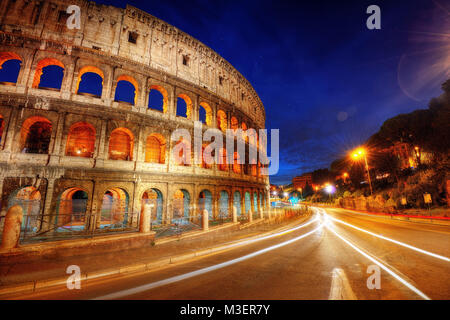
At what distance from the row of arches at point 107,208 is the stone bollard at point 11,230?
1.17 feet

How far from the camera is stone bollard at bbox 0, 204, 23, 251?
5855 millimetres

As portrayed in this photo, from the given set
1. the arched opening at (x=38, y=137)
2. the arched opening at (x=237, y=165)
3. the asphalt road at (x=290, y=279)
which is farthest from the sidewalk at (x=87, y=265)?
the arched opening at (x=237, y=165)

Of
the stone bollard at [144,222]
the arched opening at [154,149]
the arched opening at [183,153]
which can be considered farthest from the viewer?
the arched opening at [183,153]

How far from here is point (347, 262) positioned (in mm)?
5562

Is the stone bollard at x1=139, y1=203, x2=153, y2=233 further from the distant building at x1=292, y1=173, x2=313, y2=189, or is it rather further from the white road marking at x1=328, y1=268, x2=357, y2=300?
the distant building at x1=292, y1=173, x2=313, y2=189

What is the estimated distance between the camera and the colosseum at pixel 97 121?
39.1ft

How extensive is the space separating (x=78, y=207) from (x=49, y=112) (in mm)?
7467

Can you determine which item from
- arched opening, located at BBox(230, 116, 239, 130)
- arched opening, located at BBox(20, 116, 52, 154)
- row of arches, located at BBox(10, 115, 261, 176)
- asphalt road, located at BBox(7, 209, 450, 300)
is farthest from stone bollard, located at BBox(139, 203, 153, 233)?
arched opening, located at BBox(230, 116, 239, 130)

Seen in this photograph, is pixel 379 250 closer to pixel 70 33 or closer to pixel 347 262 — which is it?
pixel 347 262

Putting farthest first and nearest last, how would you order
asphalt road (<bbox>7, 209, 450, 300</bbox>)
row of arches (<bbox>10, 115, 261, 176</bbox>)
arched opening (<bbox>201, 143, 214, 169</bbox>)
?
arched opening (<bbox>201, 143, 214, 169</bbox>) < row of arches (<bbox>10, 115, 261, 176</bbox>) < asphalt road (<bbox>7, 209, 450, 300</bbox>)

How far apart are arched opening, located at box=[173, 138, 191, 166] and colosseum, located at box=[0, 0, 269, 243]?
435mm

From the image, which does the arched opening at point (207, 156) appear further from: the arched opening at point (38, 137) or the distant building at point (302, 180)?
the distant building at point (302, 180)

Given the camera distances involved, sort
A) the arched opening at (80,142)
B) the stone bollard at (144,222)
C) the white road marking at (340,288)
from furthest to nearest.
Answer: the arched opening at (80,142)
the stone bollard at (144,222)
the white road marking at (340,288)

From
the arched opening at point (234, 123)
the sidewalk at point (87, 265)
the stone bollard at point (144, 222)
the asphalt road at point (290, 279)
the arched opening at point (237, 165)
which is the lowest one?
the sidewalk at point (87, 265)
